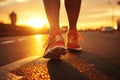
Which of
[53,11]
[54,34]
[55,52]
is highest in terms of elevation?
[53,11]

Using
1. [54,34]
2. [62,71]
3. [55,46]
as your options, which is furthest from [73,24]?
[62,71]

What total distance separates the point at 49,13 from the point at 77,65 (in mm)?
955

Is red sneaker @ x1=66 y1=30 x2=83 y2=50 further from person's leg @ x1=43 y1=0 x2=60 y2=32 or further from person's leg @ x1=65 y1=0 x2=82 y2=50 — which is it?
person's leg @ x1=43 y1=0 x2=60 y2=32

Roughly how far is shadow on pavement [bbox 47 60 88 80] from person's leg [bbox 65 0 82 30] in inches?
49.2

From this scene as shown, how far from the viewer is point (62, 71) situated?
108 inches

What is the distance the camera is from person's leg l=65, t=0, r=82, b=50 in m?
4.37

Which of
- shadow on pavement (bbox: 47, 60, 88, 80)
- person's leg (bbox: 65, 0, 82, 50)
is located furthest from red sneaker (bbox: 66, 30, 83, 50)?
shadow on pavement (bbox: 47, 60, 88, 80)

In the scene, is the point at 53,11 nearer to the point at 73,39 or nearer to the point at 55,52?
the point at 55,52

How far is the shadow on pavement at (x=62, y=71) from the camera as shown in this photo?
2437mm

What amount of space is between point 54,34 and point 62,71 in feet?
3.03

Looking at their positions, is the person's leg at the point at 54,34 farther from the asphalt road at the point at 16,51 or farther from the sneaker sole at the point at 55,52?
the asphalt road at the point at 16,51

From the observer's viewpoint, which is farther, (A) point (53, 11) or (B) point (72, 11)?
(B) point (72, 11)

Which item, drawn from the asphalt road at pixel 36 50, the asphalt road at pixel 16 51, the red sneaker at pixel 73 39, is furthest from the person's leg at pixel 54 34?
the red sneaker at pixel 73 39

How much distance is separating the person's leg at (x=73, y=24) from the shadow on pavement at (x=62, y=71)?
1095mm
